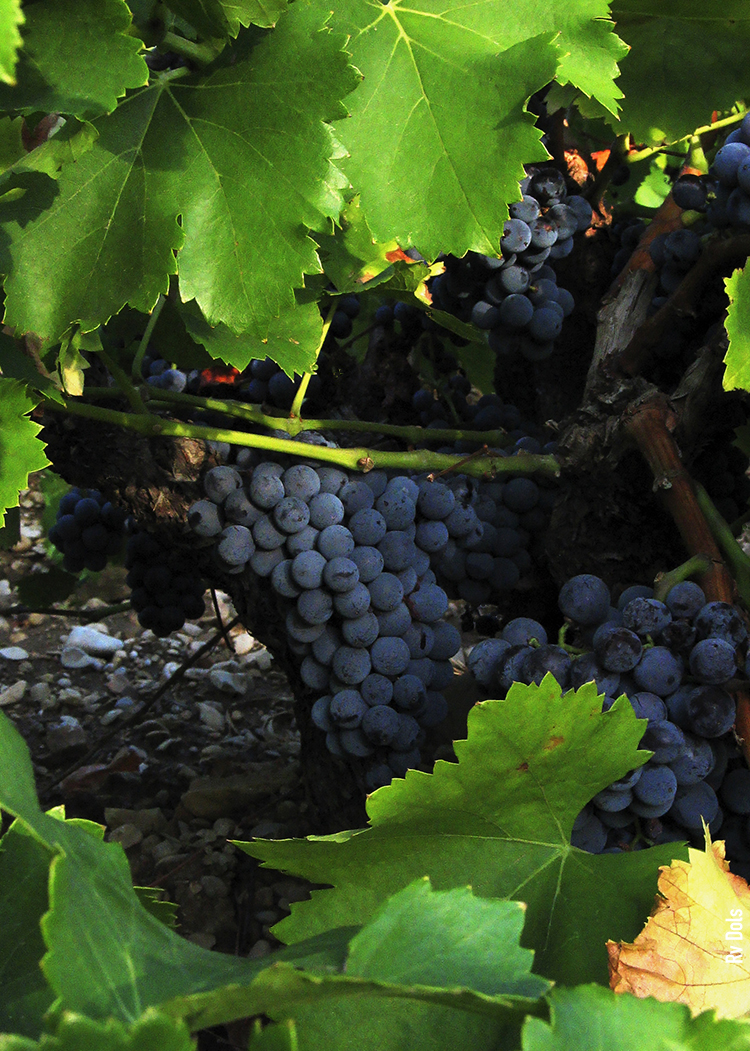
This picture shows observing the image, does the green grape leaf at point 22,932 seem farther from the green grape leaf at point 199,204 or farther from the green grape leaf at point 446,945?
the green grape leaf at point 199,204

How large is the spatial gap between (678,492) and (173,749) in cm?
109

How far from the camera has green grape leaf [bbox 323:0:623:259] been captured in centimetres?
71

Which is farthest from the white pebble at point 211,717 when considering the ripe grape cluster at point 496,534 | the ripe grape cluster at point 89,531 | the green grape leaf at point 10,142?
the green grape leaf at point 10,142

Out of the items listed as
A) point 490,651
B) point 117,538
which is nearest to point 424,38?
point 490,651

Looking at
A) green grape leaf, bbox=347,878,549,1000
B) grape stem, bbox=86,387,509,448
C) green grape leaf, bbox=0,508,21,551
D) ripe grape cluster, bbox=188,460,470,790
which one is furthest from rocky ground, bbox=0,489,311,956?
green grape leaf, bbox=347,878,549,1000

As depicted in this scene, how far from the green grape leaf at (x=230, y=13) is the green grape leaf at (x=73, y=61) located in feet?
0.23

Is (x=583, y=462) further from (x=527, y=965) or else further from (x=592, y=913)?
(x=527, y=965)

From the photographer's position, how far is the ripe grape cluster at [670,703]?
69 cm

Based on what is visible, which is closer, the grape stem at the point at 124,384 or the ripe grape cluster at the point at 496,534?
the grape stem at the point at 124,384

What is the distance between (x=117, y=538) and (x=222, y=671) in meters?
0.61

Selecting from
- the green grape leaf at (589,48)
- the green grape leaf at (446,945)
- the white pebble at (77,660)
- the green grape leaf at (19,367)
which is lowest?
the white pebble at (77,660)

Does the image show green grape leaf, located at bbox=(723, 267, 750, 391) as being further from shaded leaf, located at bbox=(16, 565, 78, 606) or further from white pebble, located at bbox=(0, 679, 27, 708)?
white pebble, located at bbox=(0, 679, 27, 708)

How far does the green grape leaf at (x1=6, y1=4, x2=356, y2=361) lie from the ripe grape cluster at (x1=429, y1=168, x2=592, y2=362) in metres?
0.46

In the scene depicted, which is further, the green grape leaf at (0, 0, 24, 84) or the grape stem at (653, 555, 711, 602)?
the grape stem at (653, 555, 711, 602)
